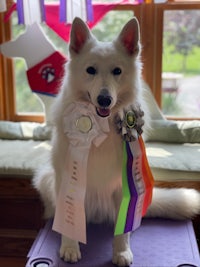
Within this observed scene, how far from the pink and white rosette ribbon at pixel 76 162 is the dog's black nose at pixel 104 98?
0.44ft

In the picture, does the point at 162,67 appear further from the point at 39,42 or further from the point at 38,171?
the point at 38,171

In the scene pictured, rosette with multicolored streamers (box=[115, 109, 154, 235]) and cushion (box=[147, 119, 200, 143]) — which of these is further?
cushion (box=[147, 119, 200, 143])

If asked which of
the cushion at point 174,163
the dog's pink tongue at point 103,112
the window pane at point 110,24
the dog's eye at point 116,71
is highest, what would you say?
the window pane at point 110,24

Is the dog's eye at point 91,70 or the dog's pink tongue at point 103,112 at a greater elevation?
the dog's eye at point 91,70

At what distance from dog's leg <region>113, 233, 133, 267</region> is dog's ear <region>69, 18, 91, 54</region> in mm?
777

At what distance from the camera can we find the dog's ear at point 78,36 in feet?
4.92

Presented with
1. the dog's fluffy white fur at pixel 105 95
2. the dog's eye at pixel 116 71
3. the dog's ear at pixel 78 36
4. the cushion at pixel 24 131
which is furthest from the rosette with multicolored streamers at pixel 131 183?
the cushion at pixel 24 131

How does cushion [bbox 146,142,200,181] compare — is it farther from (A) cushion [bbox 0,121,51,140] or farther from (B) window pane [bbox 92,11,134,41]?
(B) window pane [bbox 92,11,134,41]

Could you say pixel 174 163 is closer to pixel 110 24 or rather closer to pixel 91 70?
pixel 91 70

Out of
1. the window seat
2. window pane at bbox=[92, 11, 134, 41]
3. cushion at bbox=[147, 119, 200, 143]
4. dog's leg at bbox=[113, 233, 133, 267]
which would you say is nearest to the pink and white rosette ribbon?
dog's leg at bbox=[113, 233, 133, 267]

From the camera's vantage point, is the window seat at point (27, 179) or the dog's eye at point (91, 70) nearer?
the dog's eye at point (91, 70)

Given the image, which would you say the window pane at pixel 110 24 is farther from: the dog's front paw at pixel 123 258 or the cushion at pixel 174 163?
the dog's front paw at pixel 123 258

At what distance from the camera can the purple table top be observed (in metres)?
1.51

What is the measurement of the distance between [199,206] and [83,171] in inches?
25.8
